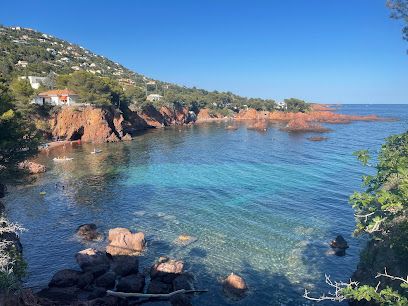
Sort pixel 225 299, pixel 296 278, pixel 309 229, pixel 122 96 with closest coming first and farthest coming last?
1. pixel 225 299
2. pixel 296 278
3. pixel 309 229
4. pixel 122 96

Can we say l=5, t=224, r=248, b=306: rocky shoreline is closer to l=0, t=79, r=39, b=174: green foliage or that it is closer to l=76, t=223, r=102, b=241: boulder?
l=76, t=223, r=102, b=241: boulder

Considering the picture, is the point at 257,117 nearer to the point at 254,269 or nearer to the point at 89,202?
the point at 89,202

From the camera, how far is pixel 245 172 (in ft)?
182

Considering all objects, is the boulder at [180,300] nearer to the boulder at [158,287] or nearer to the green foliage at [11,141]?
the boulder at [158,287]

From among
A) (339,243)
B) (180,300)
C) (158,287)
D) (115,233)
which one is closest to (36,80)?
(115,233)

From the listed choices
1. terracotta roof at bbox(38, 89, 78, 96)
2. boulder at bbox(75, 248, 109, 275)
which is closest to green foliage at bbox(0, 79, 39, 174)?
boulder at bbox(75, 248, 109, 275)

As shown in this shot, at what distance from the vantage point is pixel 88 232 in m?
31.7

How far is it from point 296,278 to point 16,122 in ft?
78.0

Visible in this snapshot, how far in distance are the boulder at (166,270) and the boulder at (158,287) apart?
1.62 ft

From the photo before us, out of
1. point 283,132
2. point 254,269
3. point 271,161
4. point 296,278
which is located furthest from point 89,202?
point 283,132

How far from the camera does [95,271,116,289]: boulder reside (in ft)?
75.4

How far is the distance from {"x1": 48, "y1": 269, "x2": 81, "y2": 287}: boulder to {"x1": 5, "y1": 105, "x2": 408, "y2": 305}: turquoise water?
42.2 inches

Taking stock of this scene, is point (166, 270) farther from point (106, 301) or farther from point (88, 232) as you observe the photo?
point (88, 232)

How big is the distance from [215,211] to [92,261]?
1502 cm
